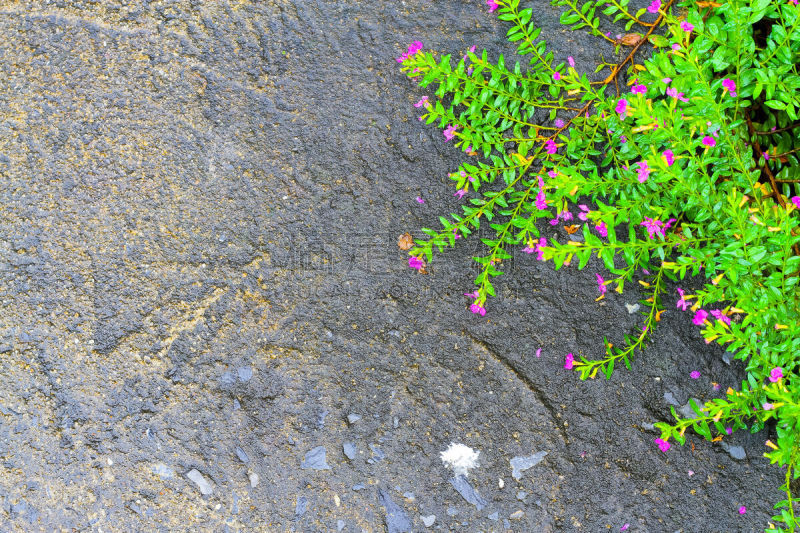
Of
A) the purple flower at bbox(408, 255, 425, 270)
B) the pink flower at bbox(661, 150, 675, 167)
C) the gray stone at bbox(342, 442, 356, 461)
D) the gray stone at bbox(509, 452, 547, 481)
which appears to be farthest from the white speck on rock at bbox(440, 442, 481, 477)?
the pink flower at bbox(661, 150, 675, 167)

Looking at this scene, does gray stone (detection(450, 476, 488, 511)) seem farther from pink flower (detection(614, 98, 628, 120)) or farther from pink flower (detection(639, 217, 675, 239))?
pink flower (detection(614, 98, 628, 120))

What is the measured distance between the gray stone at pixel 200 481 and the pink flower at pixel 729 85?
2.07 metres

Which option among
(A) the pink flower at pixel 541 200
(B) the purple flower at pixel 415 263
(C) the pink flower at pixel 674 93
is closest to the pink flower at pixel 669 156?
(C) the pink flower at pixel 674 93

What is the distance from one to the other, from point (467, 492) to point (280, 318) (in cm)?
88

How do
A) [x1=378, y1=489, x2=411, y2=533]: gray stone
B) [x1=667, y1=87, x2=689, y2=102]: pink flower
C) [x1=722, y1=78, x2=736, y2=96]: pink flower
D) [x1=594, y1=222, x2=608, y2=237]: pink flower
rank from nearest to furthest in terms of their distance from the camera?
[x1=667, y1=87, x2=689, y2=102]: pink flower → [x1=722, y1=78, x2=736, y2=96]: pink flower → [x1=594, y1=222, x2=608, y2=237]: pink flower → [x1=378, y1=489, x2=411, y2=533]: gray stone

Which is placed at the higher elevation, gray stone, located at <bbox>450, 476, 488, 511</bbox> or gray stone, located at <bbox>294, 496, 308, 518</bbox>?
gray stone, located at <bbox>450, 476, 488, 511</bbox>

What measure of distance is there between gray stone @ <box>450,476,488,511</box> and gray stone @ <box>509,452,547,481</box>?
5.6 inches

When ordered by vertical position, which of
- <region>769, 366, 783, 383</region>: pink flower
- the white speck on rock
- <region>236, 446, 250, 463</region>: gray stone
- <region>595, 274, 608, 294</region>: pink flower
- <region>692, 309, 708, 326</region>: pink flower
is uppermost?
<region>769, 366, 783, 383</region>: pink flower

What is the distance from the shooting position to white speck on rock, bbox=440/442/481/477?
6.64 ft

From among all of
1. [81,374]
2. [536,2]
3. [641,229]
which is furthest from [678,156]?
[81,374]

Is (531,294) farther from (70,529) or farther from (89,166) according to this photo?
(70,529)

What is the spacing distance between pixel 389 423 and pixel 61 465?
1.14 m

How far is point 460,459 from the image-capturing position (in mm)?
2029

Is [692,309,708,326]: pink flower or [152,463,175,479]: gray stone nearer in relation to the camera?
[692,309,708,326]: pink flower
